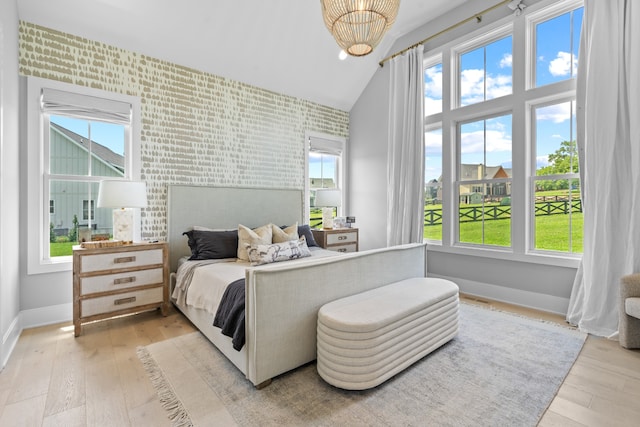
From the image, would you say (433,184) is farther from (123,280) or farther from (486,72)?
(123,280)

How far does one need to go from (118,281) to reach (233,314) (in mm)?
1574

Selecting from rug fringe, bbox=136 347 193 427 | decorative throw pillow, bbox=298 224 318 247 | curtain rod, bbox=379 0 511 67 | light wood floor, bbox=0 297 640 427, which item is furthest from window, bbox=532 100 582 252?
rug fringe, bbox=136 347 193 427

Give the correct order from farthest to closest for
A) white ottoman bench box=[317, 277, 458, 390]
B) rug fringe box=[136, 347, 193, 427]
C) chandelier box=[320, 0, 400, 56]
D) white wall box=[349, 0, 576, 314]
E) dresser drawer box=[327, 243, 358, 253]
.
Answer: dresser drawer box=[327, 243, 358, 253] → white wall box=[349, 0, 576, 314] → chandelier box=[320, 0, 400, 56] → white ottoman bench box=[317, 277, 458, 390] → rug fringe box=[136, 347, 193, 427]

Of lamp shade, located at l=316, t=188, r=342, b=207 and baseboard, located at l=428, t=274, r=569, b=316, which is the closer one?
baseboard, located at l=428, t=274, r=569, b=316

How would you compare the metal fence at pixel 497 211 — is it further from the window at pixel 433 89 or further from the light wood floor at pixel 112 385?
the window at pixel 433 89

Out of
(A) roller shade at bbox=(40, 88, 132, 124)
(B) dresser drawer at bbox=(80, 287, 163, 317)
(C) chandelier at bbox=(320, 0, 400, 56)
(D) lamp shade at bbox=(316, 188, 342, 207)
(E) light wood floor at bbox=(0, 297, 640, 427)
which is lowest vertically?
(E) light wood floor at bbox=(0, 297, 640, 427)

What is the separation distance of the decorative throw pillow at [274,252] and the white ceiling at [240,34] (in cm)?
242

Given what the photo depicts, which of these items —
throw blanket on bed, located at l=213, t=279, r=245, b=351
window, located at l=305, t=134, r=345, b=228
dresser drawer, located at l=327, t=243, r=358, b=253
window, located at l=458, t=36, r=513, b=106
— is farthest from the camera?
window, located at l=305, t=134, r=345, b=228

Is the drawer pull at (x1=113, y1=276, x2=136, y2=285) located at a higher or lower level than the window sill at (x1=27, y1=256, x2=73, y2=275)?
lower

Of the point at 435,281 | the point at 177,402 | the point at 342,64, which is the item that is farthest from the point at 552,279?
the point at 342,64

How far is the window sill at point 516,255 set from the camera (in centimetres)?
313

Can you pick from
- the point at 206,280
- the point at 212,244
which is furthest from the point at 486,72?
the point at 206,280

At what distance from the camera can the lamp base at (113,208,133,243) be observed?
3.00 metres

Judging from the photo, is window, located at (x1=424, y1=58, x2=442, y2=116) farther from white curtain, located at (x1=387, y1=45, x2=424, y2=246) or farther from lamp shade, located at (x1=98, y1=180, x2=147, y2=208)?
lamp shade, located at (x1=98, y1=180, x2=147, y2=208)
